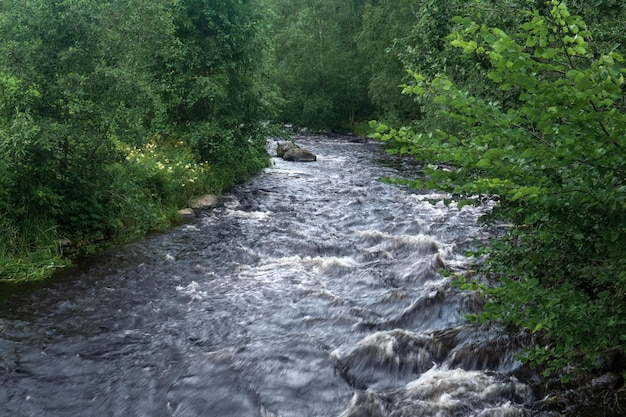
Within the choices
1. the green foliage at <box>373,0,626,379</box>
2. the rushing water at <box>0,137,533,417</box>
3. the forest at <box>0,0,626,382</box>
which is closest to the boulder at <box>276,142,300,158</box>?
the forest at <box>0,0,626,382</box>

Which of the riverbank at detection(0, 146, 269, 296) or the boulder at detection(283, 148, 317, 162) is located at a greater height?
the riverbank at detection(0, 146, 269, 296)

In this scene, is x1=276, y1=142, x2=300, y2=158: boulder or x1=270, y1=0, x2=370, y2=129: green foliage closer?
x1=276, y1=142, x2=300, y2=158: boulder

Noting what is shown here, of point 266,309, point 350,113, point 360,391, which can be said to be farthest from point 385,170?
point 350,113

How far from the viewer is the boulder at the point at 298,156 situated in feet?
92.0

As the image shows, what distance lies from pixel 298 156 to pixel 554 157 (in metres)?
25.0

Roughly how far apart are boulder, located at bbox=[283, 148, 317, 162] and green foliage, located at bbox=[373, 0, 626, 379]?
76.9ft

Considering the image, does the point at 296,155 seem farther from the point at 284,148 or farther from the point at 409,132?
the point at 409,132

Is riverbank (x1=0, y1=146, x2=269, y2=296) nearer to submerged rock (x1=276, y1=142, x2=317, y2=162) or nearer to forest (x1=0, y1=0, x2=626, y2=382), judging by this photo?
forest (x1=0, y1=0, x2=626, y2=382)

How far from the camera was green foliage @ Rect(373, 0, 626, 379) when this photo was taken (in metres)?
3.20

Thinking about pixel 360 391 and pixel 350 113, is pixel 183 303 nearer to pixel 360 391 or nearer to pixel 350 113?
pixel 360 391

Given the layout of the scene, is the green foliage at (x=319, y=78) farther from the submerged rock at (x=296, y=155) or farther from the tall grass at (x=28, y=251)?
the tall grass at (x=28, y=251)

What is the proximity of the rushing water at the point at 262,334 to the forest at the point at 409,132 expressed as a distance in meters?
0.93

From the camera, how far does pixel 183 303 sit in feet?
30.1

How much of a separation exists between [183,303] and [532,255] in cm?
623
